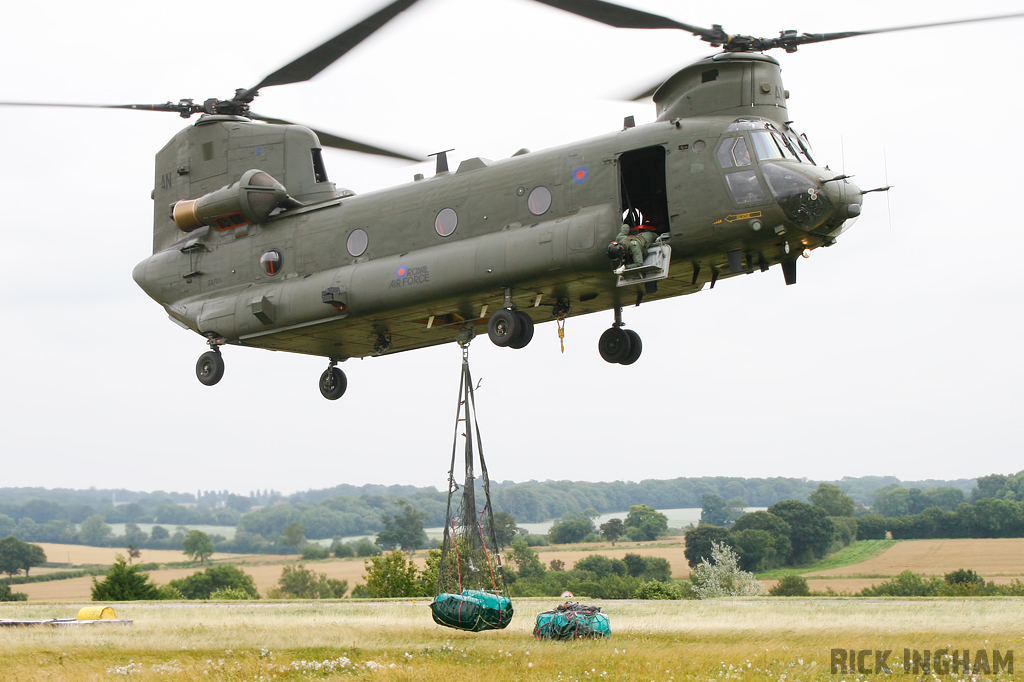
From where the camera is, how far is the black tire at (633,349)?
1936 cm

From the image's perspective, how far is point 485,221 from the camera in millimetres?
18719

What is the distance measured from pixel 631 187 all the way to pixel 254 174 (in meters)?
8.05

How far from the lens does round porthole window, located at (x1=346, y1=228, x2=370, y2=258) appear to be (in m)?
20.3

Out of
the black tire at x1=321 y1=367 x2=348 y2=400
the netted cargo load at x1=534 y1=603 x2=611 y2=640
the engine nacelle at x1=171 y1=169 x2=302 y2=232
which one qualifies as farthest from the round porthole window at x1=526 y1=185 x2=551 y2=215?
the netted cargo load at x1=534 y1=603 x2=611 y2=640

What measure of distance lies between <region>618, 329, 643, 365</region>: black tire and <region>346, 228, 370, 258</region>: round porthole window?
5.24 metres

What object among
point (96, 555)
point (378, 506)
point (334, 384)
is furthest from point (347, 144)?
point (96, 555)

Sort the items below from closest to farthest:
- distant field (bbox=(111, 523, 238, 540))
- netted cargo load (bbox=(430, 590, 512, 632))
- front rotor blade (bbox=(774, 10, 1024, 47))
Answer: front rotor blade (bbox=(774, 10, 1024, 47)), netted cargo load (bbox=(430, 590, 512, 632)), distant field (bbox=(111, 523, 238, 540))

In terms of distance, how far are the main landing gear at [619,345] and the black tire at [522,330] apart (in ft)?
5.67

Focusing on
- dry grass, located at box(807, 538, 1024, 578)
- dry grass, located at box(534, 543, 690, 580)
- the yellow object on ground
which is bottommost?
dry grass, located at box(807, 538, 1024, 578)

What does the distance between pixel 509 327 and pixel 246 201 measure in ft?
23.1

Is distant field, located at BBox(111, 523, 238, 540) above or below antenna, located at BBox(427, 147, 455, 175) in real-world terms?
below

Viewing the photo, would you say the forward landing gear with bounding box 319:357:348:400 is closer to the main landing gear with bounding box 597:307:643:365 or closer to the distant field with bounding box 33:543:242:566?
the main landing gear with bounding box 597:307:643:365

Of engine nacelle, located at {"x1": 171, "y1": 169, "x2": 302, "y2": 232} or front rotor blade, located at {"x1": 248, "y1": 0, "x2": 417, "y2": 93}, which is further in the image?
Result: engine nacelle, located at {"x1": 171, "y1": 169, "x2": 302, "y2": 232}

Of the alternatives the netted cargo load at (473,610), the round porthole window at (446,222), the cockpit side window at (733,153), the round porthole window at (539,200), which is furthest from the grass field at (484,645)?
the cockpit side window at (733,153)
